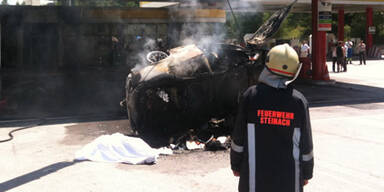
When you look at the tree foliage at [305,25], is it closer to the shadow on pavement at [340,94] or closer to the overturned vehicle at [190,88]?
the shadow on pavement at [340,94]

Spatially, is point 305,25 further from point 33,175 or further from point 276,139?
point 276,139

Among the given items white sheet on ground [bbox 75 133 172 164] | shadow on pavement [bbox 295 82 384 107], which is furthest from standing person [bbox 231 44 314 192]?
shadow on pavement [bbox 295 82 384 107]

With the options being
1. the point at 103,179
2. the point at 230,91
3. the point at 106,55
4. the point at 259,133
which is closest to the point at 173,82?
the point at 230,91

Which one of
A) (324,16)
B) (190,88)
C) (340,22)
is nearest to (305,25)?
(340,22)

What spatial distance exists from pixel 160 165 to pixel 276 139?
338cm

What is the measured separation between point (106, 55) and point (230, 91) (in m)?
18.2

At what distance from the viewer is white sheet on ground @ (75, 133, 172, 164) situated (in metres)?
6.02

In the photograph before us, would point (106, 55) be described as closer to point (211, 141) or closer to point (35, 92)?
point (35, 92)

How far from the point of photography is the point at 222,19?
24.8 meters

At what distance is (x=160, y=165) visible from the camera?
595 centimetres

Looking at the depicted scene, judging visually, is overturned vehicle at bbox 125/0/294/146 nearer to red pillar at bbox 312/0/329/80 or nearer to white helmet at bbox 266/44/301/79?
white helmet at bbox 266/44/301/79

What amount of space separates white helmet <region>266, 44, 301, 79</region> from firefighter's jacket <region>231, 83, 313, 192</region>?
0.12 meters

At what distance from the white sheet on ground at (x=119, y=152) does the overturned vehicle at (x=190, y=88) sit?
891 mm

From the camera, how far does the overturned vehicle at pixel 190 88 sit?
23.5 ft
